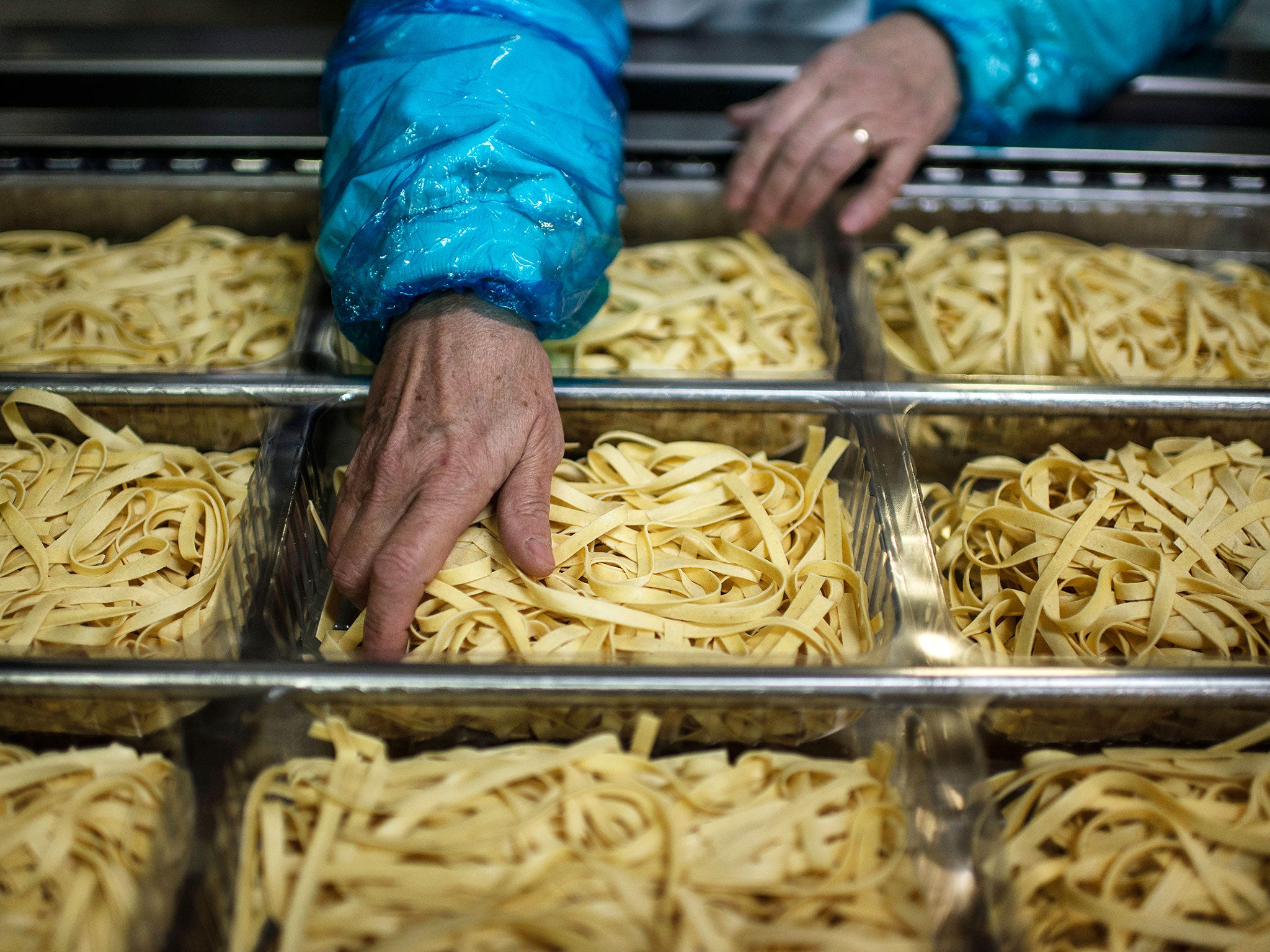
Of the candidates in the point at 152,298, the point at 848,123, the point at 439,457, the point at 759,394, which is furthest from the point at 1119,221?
the point at 152,298

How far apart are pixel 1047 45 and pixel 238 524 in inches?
66.8

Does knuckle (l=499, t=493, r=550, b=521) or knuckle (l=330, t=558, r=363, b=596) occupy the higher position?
knuckle (l=499, t=493, r=550, b=521)

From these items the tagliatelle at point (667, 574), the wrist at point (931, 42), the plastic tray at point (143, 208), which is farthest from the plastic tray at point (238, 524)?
the wrist at point (931, 42)

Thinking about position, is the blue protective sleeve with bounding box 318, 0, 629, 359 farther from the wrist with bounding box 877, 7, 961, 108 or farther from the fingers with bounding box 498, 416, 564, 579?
the wrist with bounding box 877, 7, 961, 108

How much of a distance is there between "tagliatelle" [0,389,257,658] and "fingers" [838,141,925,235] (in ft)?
3.77

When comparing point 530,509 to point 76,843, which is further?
point 530,509

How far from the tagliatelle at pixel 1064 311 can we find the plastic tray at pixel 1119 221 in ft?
0.15

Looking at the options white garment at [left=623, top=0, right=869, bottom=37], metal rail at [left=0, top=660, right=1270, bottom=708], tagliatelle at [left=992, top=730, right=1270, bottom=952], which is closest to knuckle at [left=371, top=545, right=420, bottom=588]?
metal rail at [left=0, top=660, right=1270, bottom=708]

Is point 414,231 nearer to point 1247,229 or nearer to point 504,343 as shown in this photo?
point 504,343

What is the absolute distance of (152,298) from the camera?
1.76m

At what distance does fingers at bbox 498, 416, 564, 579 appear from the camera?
3.98 ft

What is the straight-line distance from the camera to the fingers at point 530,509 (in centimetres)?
121

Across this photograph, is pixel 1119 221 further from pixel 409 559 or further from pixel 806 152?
pixel 409 559

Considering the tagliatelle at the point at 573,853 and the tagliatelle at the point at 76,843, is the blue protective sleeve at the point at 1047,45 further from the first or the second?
the tagliatelle at the point at 76,843
